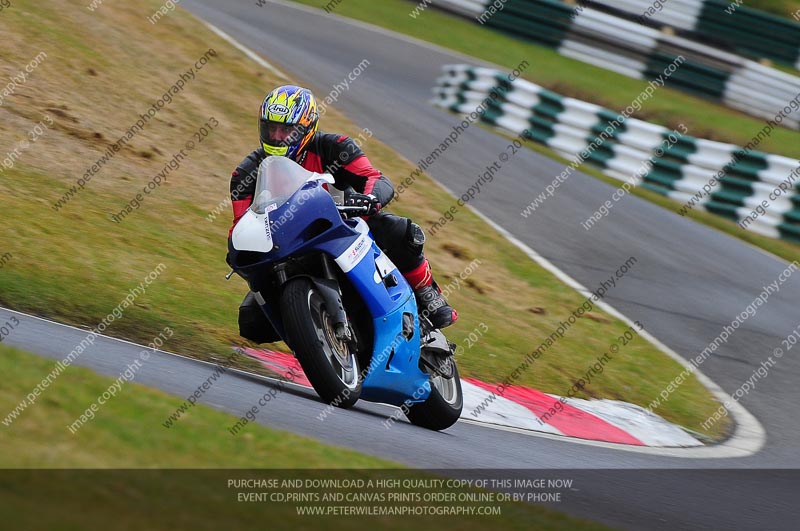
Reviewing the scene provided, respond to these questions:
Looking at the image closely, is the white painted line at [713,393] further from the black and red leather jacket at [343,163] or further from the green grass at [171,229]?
the black and red leather jacket at [343,163]

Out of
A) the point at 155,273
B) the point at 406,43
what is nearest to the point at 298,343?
the point at 155,273

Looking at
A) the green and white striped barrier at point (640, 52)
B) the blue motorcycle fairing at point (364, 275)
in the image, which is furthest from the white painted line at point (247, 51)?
the blue motorcycle fairing at point (364, 275)

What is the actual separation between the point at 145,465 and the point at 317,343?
1.80 m

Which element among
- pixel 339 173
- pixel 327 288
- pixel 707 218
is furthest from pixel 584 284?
pixel 327 288

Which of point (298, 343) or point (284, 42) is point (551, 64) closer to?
point (284, 42)

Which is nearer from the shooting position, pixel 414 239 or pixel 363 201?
pixel 363 201

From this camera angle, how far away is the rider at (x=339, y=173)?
666cm

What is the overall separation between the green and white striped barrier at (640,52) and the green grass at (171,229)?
1004cm

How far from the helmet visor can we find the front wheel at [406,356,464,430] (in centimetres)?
167

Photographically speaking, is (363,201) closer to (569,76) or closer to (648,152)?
(648,152)

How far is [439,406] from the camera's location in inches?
284

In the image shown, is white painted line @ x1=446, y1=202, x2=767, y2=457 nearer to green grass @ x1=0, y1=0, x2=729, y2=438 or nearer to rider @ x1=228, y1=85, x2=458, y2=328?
green grass @ x1=0, y1=0, x2=729, y2=438

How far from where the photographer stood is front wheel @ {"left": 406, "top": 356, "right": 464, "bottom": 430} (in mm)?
7180

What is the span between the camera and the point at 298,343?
19.6 ft
